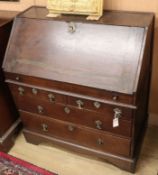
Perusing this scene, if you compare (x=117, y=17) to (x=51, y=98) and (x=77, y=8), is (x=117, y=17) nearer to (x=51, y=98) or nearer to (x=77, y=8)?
(x=77, y=8)

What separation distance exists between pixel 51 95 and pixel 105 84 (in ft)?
1.27

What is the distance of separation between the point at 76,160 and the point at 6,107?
2.21ft

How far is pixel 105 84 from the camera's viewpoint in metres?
1.29

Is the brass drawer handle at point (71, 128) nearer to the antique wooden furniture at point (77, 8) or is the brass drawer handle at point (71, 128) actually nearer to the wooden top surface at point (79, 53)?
the wooden top surface at point (79, 53)

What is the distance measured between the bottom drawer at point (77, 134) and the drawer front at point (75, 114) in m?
0.05

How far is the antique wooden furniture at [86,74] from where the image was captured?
4.24 feet

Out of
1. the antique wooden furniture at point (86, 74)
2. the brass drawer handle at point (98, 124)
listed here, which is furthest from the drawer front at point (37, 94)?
the brass drawer handle at point (98, 124)

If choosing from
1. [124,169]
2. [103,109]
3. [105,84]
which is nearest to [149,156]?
[124,169]

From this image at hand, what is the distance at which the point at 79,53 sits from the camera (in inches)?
54.6

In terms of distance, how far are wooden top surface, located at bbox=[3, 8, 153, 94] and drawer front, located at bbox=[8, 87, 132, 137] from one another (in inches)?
8.8

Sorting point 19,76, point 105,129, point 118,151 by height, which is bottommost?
point 118,151

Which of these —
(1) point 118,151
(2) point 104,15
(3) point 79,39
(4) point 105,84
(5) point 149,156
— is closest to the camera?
(4) point 105,84

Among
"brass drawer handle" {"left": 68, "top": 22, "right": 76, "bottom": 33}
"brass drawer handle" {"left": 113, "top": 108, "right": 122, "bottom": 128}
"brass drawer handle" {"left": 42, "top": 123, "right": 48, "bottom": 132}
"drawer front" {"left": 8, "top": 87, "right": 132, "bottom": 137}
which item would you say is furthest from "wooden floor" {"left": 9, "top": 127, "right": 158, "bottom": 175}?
"brass drawer handle" {"left": 68, "top": 22, "right": 76, "bottom": 33}

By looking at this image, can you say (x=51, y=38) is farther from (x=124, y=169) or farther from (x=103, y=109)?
(x=124, y=169)
